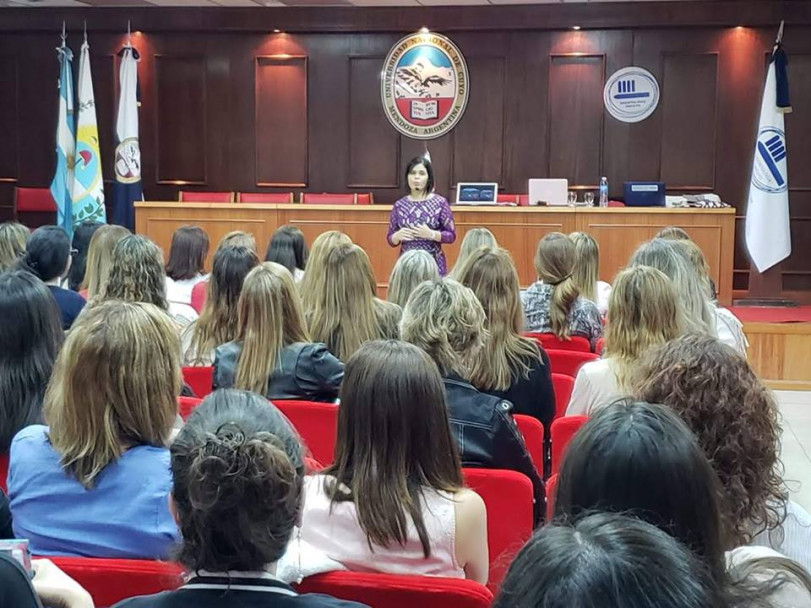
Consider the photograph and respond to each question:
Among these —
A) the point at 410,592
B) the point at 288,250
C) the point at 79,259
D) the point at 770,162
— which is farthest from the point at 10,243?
the point at 770,162

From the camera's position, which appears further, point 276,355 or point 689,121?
point 689,121

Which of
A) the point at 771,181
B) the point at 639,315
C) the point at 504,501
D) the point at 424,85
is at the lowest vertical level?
the point at 504,501

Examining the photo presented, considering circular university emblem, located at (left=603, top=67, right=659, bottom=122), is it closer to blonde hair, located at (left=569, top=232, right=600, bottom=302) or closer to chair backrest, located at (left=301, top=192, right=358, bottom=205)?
chair backrest, located at (left=301, top=192, right=358, bottom=205)

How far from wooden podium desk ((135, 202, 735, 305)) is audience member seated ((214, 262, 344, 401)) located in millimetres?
5473

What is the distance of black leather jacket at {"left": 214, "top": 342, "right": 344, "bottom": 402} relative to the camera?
3.12 metres

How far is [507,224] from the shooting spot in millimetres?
8539

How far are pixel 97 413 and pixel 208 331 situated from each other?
1857 millimetres

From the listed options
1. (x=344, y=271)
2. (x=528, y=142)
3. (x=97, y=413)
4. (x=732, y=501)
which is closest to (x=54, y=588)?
(x=97, y=413)

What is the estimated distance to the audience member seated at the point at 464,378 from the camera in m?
2.48

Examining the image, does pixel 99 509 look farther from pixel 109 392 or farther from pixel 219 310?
pixel 219 310

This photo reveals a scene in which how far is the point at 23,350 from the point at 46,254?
203 centimetres

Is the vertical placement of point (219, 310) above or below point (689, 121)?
below

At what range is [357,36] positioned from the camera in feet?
33.5

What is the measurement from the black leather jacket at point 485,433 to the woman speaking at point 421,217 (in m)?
4.27
